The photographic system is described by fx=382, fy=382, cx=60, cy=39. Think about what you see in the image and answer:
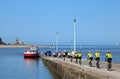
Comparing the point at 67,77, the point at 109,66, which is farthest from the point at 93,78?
the point at 67,77

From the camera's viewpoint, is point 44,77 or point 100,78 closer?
point 100,78

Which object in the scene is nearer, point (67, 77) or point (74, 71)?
point (74, 71)

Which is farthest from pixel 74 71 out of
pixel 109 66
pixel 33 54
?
pixel 33 54

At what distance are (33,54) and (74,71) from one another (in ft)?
225

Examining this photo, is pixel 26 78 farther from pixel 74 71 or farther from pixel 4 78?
pixel 74 71

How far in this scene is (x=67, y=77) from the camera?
3700 cm

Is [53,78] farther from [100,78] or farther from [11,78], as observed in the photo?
[100,78]

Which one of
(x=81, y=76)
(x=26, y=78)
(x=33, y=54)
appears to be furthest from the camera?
(x=33, y=54)

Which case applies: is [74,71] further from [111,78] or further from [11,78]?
[11,78]

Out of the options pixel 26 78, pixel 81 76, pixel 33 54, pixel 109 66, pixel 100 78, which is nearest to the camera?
pixel 100 78

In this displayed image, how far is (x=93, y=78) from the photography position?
2627cm

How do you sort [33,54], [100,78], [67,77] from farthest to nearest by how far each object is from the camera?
[33,54] < [67,77] < [100,78]

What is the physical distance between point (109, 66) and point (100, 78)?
8.67m

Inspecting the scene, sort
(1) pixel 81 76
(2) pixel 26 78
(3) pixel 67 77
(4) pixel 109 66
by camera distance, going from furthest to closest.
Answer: (2) pixel 26 78, (3) pixel 67 77, (4) pixel 109 66, (1) pixel 81 76
